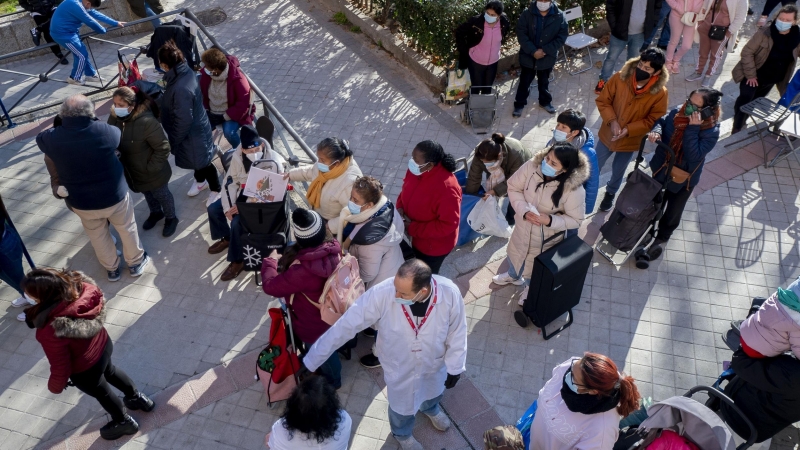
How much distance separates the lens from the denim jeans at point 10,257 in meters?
5.28

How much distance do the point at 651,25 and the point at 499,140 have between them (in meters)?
4.58

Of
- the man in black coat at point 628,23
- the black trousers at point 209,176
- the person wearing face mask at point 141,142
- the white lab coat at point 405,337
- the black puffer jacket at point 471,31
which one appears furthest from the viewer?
the man in black coat at point 628,23

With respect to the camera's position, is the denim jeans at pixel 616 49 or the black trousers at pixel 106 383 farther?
the denim jeans at pixel 616 49

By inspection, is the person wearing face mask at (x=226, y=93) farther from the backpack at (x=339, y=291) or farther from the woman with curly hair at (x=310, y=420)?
the woman with curly hair at (x=310, y=420)

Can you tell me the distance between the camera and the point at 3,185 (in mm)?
7090

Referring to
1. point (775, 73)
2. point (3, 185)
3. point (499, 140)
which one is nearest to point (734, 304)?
point (499, 140)

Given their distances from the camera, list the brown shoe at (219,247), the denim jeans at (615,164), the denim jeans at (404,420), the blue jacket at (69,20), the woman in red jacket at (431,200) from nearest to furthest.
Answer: the denim jeans at (404,420) < the woman in red jacket at (431,200) < the brown shoe at (219,247) < the denim jeans at (615,164) < the blue jacket at (69,20)

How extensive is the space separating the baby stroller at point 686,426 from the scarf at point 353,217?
7.37 ft

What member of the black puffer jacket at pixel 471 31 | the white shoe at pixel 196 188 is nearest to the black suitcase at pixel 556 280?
the black puffer jacket at pixel 471 31

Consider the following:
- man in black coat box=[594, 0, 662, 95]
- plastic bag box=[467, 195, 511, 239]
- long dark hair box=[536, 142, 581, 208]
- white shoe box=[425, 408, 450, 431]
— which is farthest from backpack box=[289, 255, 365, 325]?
man in black coat box=[594, 0, 662, 95]

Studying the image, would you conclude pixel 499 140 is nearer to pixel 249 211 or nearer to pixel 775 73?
pixel 249 211

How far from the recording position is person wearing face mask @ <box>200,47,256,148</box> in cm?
648

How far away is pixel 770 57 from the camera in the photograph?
24.8 feet

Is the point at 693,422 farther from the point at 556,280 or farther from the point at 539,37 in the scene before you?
the point at 539,37
